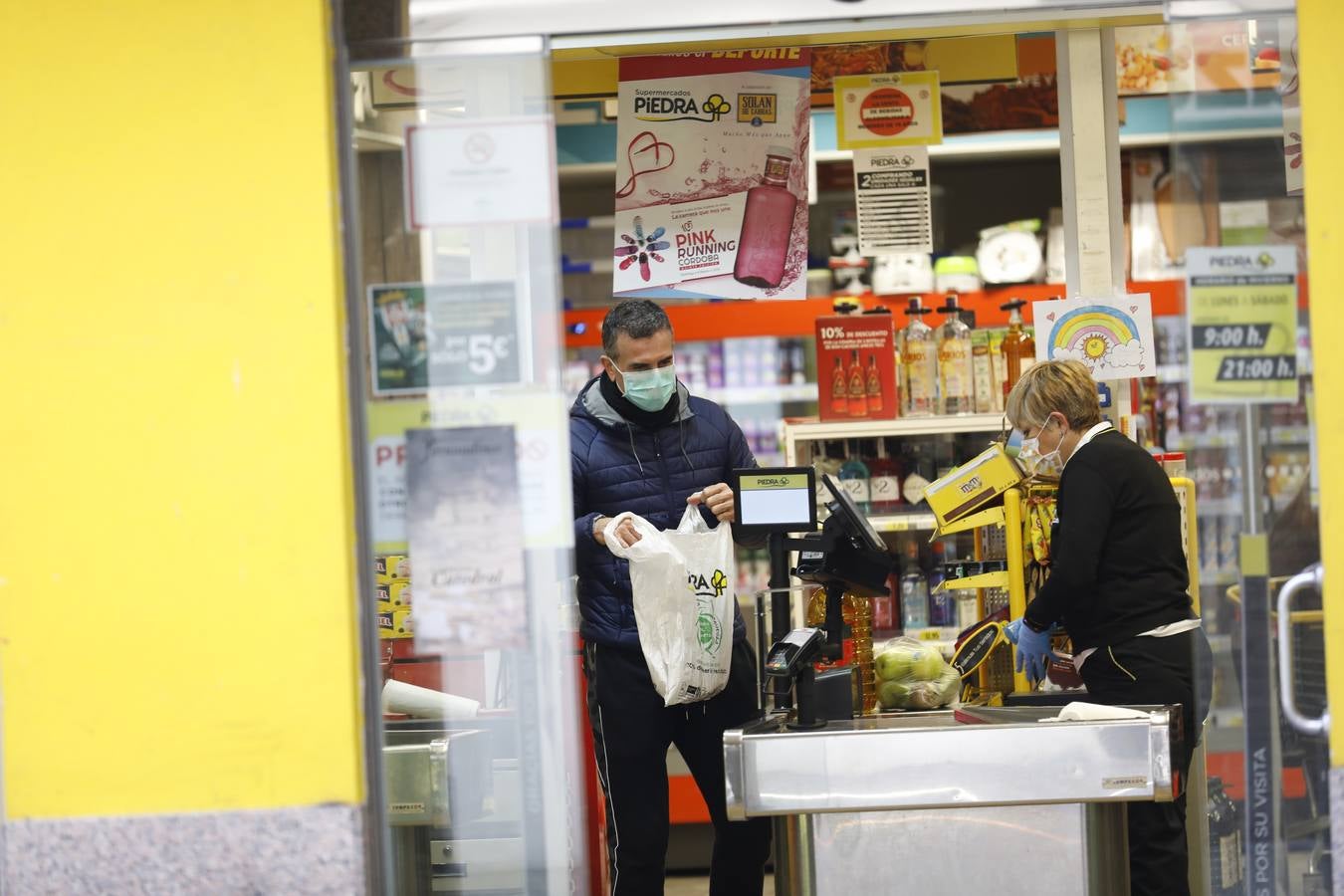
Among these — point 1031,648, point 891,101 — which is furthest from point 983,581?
point 891,101

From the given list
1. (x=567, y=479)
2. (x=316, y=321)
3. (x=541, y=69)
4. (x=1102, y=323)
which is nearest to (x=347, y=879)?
(x=567, y=479)

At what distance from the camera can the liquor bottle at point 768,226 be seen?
403cm

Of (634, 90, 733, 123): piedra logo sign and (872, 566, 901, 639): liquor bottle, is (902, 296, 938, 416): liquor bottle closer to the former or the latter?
(872, 566, 901, 639): liquor bottle

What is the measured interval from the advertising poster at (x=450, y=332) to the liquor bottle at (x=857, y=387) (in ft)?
7.68

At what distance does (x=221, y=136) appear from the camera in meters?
2.66

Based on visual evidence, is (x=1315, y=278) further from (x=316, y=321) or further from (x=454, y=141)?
(x=316, y=321)

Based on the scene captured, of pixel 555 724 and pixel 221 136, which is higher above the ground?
pixel 221 136

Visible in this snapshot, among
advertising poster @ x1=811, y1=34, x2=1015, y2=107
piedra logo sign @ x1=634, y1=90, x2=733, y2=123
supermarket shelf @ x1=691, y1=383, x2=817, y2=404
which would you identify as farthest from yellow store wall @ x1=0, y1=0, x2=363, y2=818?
supermarket shelf @ x1=691, y1=383, x2=817, y2=404

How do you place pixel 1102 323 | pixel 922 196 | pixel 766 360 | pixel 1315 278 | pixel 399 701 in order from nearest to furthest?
pixel 1315 278 < pixel 399 701 < pixel 1102 323 < pixel 922 196 < pixel 766 360

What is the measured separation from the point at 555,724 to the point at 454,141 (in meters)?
1.18

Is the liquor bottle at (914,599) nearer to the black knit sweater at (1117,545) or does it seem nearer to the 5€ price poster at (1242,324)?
the black knit sweater at (1117,545)

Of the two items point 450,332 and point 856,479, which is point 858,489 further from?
point 450,332

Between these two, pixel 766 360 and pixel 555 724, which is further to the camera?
pixel 766 360

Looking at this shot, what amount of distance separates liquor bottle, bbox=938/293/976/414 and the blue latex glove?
1369 millimetres
